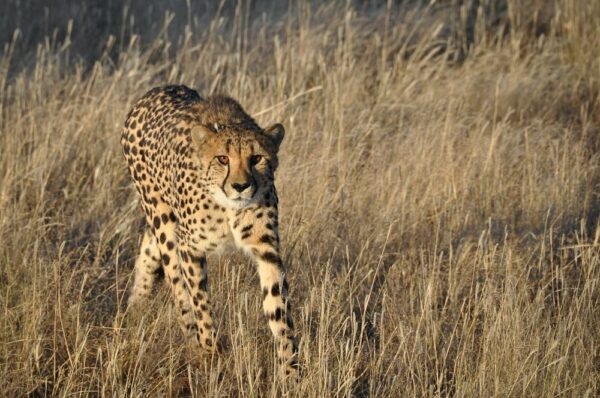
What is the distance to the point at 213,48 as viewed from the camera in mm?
7113

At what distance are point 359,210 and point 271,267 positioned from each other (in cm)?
146

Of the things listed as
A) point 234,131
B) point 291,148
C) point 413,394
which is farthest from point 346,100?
point 413,394

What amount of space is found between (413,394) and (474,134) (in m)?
2.83

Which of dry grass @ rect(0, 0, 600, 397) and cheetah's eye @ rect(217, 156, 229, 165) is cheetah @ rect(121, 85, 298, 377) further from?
dry grass @ rect(0, 0, 600, 397)

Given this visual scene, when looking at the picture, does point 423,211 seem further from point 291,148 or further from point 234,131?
point 234,131

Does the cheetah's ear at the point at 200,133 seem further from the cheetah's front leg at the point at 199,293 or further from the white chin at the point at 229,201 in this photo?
the cheetah's front leg at the point at 199,293

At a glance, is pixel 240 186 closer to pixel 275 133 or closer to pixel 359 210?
pixel 275 133

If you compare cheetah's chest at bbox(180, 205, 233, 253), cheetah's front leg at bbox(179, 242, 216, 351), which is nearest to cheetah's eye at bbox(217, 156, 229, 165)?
cheetah's chest at bbox(180, 205, 233, 253)

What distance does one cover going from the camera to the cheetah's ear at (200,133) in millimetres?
3762

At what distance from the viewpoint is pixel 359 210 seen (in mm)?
5156

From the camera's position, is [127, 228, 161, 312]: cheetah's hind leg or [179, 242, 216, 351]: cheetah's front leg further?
[127, 228, 161, 312]: cheetah's hind leg

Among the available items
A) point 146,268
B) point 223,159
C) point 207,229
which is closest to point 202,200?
point 207,229

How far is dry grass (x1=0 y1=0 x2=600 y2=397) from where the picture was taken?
3.65 meters

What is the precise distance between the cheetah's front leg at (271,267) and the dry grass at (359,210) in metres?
0.12
